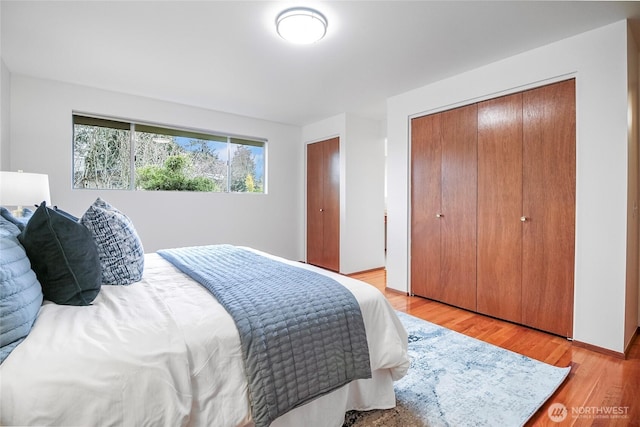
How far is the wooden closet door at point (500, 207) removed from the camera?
2.67 m

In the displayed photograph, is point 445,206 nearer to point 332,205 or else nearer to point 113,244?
point 332,205

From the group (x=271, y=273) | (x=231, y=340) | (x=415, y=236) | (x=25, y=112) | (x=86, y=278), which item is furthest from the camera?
(x=415, y=236)

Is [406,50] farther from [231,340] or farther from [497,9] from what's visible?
[231,340]

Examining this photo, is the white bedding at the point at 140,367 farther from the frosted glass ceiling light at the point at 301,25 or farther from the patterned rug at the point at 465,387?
the frosted glass ceiling light at the point at 301,25

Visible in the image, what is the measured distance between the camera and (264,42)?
2.42 m

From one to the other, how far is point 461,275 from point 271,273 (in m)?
2.22

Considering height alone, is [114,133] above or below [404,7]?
below

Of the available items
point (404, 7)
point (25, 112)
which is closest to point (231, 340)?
point (404, 7)

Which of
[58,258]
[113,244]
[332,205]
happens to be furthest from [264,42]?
[332,205]

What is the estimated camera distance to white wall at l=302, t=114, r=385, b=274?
4.42m

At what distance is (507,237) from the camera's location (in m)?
2.74

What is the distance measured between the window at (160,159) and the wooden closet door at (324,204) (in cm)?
84

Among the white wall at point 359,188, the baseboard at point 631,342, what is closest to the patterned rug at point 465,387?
the baseboard at point 631,342

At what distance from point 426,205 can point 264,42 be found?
230 centimetres
